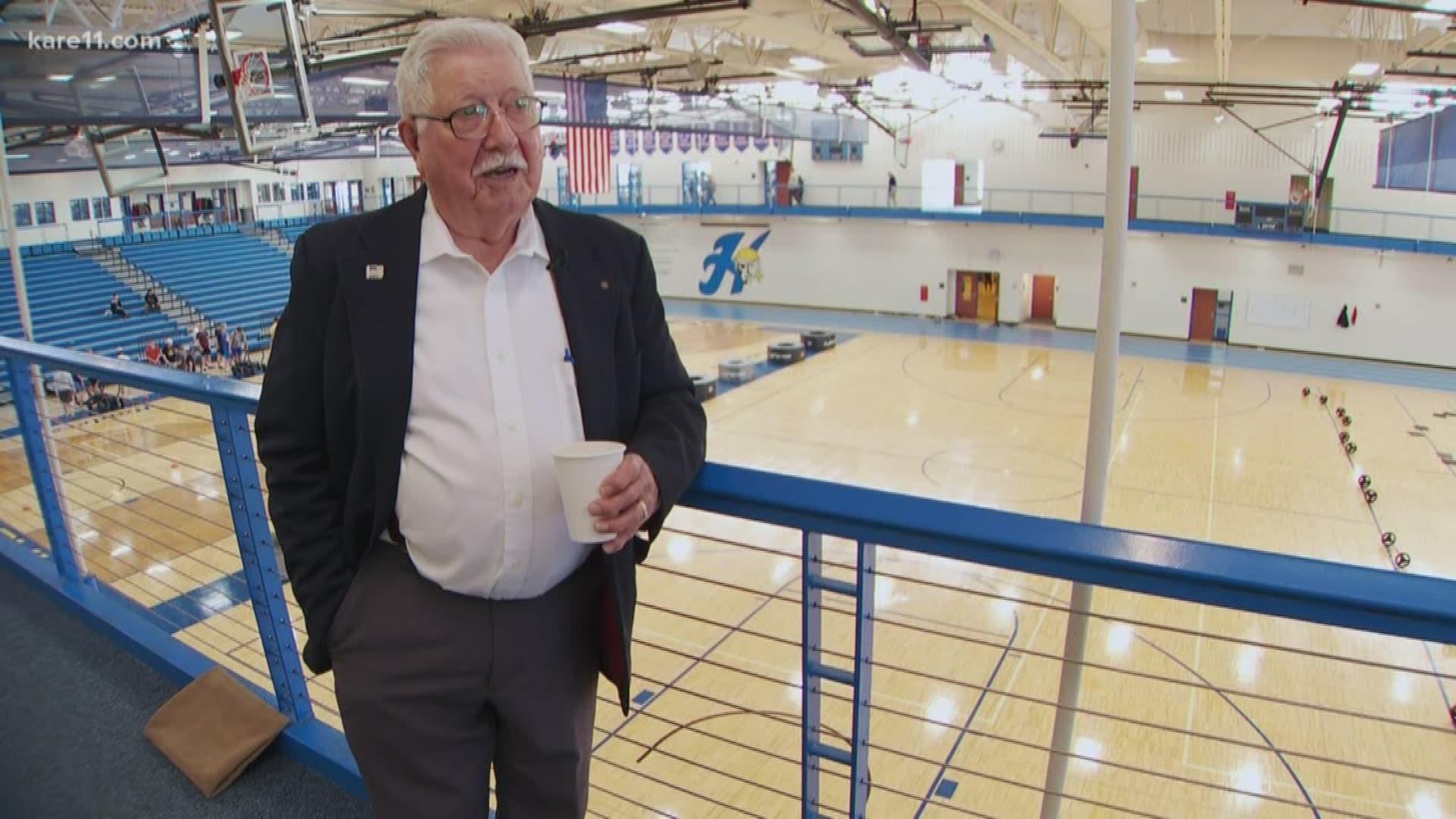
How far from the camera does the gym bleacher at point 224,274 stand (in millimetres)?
23500

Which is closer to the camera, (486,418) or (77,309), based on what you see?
(486,418)

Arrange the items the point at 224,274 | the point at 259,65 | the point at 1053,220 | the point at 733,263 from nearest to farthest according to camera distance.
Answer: the point at 259,65, the point at 1053,220, the point at 224,274, the point at 733,263

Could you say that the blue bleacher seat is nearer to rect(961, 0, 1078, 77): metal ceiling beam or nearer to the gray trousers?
rect(961, 0, 1078, 77): metal ceiling beam

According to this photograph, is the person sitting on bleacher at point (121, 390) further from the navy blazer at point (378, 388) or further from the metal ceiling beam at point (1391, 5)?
the metal ceiling beam at point (1391, 5)

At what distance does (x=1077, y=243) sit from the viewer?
24.1 meters

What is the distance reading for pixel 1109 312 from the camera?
2.55 m

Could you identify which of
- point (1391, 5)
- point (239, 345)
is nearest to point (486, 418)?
point (1391, 5)

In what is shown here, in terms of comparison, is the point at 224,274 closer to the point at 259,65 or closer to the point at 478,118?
the point at 259,65

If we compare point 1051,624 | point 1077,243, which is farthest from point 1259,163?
point 1051,624

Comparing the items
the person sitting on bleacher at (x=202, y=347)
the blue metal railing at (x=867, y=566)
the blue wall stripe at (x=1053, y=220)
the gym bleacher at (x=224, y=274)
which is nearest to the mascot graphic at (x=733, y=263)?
the blue wall stripe at (x=1053, y=220)

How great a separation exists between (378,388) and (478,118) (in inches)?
17.4

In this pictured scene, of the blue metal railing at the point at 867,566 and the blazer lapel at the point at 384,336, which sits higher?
the blazer lapel at the point at 384,336

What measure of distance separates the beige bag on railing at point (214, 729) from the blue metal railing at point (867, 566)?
7 cm

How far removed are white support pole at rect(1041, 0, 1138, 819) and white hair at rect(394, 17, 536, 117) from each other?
150 cm
